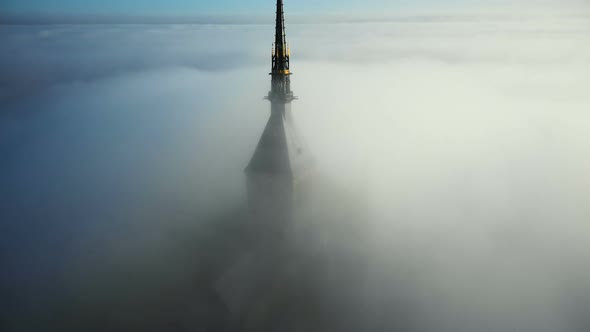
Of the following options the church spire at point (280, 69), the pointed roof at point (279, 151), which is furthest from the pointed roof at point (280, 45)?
the pointed roof at point (279, 151)

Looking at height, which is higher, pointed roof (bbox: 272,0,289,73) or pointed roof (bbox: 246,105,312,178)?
pointed roof (bbox: 272,0,289,73)

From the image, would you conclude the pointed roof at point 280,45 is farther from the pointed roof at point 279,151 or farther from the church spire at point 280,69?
the pointed roof at point 279,151

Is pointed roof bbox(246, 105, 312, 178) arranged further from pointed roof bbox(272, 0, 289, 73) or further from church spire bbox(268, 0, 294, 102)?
pointed roof bbox(272, 0, 289, 73)

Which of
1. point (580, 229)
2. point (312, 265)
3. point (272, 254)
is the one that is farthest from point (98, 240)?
point (580, 229)

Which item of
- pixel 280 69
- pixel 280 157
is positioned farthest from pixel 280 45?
pixel 280 157

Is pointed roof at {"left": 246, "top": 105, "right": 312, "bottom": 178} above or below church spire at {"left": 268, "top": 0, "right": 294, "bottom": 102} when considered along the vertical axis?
below

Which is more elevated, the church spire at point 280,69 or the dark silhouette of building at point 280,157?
the church spire at point 280,69

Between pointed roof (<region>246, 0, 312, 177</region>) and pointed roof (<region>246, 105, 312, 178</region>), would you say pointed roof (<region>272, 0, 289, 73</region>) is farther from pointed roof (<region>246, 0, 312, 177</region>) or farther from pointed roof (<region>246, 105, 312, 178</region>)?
pointed roof (<region>246, 105, 312, 178</region>)

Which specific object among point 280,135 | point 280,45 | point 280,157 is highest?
point 280,45

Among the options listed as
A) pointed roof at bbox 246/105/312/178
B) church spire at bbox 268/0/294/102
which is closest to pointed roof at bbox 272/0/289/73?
church spire at bbox 268/0/294/102

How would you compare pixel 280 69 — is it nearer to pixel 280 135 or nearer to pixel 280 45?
pixel 280 45

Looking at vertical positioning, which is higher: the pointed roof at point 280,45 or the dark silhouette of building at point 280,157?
the pointed roof at point 280,45
